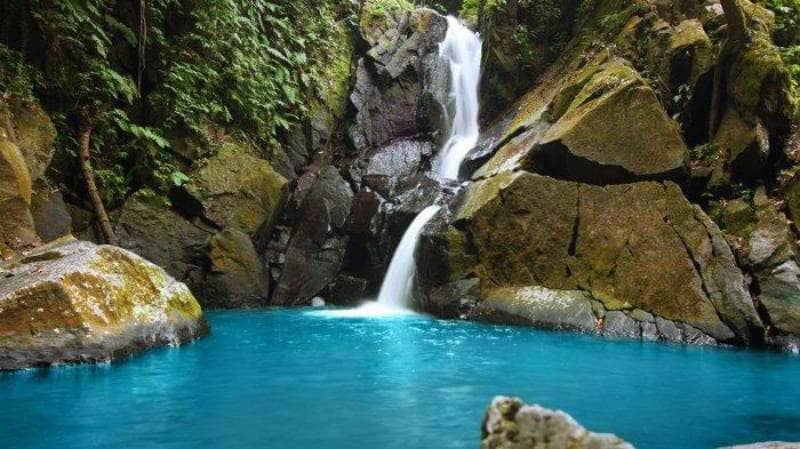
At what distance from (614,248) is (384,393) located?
6082 millimetres

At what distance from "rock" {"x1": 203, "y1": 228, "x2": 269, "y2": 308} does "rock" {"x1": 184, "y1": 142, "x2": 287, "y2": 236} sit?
1.25 ft

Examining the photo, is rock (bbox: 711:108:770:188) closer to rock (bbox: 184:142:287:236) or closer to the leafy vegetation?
rock (bbox: 184:142:287:236)

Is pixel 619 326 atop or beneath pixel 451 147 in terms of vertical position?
beneath

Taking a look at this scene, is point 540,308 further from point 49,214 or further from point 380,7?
point 380,7

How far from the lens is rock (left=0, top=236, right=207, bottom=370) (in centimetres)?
649

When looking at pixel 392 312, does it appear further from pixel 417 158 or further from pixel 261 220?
pixel 417 158

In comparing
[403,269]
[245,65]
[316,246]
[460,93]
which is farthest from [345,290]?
[460,93]

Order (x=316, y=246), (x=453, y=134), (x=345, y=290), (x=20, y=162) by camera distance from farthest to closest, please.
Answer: (x=453, y=134)
(x=316, y=246)
(x=345, y=290)
(x=20, y=162)

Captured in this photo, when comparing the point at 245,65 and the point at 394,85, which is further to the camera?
the point at 394,85

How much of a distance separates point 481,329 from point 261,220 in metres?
5.91

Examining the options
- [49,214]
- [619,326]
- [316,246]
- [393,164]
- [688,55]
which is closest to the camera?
[619,326]

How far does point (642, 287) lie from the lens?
9.87 metres

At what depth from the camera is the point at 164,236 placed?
11.9 m

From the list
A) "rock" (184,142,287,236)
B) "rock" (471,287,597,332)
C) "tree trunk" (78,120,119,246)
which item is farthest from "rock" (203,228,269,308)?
"rock" (471,287,597,332)
